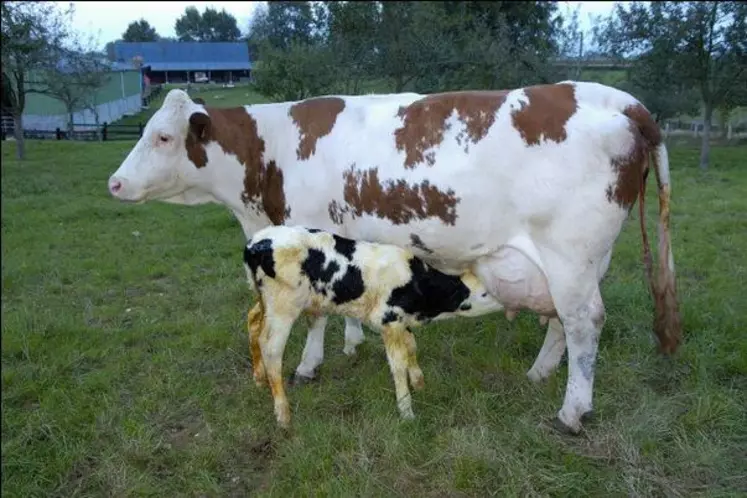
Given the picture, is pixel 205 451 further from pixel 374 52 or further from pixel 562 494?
pixel 374 52

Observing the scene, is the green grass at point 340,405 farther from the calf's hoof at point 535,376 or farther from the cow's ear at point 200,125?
the cow's ear at point 200,125

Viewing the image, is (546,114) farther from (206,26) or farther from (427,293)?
(206,26)

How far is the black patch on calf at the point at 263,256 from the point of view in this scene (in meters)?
3.85

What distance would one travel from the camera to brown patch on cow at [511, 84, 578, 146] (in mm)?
3559

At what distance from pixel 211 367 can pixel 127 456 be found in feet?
4.04

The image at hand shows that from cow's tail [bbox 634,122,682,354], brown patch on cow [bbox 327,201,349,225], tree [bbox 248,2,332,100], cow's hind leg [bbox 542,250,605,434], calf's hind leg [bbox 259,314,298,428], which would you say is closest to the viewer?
cow's hind leg [bbox 542,250,605,434]

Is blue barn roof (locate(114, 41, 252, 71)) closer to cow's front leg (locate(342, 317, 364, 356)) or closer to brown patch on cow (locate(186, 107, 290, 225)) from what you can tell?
brown patch on cow (locate(186, 107, 290, 225))

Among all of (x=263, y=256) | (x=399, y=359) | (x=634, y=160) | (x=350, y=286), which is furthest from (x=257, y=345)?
(x=634, y=160)

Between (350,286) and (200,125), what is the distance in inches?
65.3

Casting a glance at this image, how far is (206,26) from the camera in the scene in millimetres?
2732

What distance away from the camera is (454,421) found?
12.8 ft

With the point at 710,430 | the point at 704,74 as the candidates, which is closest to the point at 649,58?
the point at 704,74

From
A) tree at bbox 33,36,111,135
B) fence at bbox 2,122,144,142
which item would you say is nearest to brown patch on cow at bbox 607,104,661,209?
tree at bbox 33,36,111,135

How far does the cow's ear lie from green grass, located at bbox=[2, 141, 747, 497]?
43.3 inches
